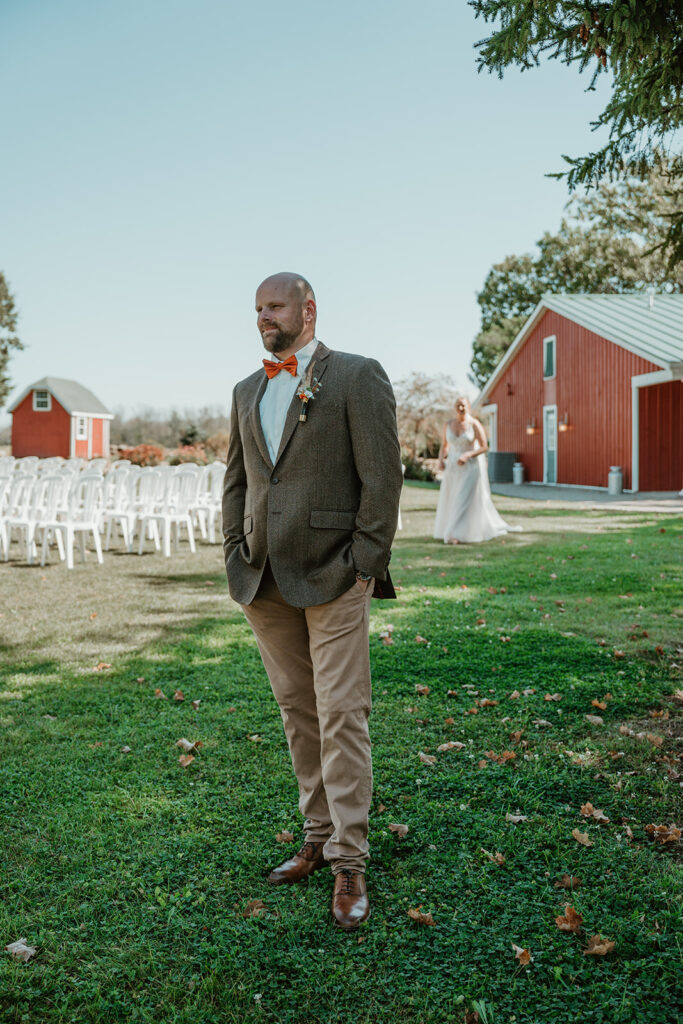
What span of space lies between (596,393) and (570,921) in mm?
24993

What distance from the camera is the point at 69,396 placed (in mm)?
47938

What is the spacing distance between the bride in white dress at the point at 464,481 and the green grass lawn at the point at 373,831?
575 centimetres

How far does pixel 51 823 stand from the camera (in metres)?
3.62

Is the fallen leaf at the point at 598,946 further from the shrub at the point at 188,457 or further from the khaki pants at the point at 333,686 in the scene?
the shrub at the point at 188,457

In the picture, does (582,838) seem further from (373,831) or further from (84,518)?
(84,518)

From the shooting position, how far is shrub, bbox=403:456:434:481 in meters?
33.1

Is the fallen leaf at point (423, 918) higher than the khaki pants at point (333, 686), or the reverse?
the khaki pants at point (333, 686)

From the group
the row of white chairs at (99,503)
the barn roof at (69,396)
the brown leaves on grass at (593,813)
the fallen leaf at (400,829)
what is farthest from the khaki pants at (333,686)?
the barn roof at (69,396)

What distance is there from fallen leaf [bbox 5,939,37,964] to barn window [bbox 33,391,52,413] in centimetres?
4784

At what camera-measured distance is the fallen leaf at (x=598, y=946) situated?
8.69 ft

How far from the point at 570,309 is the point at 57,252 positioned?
3559 cm

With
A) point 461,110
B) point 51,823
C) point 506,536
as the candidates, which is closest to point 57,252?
point 461,110

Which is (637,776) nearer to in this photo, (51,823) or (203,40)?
(51,823)

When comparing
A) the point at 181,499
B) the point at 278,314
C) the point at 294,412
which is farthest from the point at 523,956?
the point at 181,499
